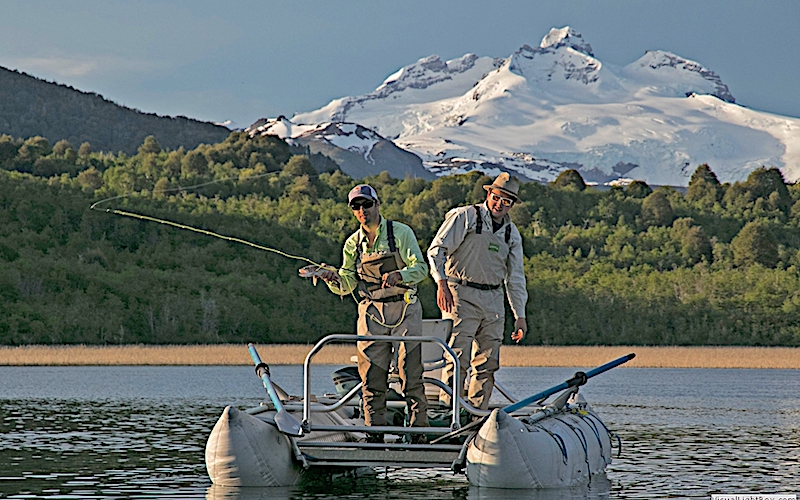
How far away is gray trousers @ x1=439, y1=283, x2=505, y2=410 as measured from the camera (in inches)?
432

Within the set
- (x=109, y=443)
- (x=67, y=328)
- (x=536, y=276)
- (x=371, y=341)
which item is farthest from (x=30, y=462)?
(x=536, y=276)

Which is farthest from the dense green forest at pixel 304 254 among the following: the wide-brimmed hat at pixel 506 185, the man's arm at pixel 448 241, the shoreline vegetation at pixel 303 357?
the man's arm at pixel 448 241

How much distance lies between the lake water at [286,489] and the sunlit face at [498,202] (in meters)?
2.28

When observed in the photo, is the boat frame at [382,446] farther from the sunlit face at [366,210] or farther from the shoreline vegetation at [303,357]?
the shoreline vegetation at [303,357]

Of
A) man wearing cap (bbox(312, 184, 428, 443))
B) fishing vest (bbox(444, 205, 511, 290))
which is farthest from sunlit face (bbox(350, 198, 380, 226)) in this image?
fishing vest (bbox(444, 205, 511, 290))

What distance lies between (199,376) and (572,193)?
61.9m

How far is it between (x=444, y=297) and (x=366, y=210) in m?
1.08

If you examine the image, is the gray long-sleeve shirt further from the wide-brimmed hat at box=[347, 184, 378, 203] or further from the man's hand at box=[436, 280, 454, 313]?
the wide-brimmed hat at box=[347, 184, 378, 203]

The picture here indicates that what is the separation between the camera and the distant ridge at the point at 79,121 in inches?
5089

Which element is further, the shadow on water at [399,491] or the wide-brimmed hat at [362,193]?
the wide-brimmed hat at [362,193]

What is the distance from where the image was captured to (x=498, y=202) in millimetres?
11164

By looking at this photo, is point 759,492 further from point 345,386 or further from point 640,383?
point 640,383

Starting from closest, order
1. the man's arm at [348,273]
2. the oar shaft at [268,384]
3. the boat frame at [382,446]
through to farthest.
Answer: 1. the boat frame at [382,446]
2. the man's arm at [348,273]
3. the oar shaft at [268,384]

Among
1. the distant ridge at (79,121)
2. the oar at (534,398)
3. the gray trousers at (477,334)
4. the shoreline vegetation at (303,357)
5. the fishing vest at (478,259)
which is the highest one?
the distant ridge at (79,121)
